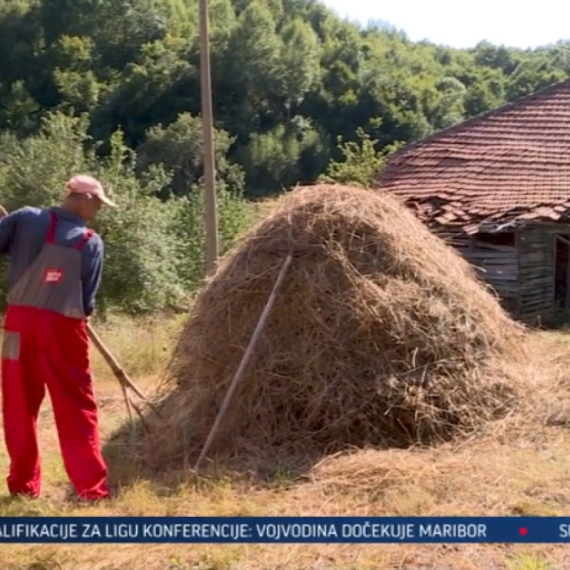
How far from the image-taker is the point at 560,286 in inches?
631

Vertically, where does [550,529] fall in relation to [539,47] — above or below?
below

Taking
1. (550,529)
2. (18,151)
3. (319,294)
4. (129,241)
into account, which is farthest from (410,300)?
(18,151)

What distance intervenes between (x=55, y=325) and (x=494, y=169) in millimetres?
13010

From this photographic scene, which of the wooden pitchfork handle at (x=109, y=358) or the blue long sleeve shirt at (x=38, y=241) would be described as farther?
the wooden pitchfork handle at (x=109, y=358)

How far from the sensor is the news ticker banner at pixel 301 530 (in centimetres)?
390

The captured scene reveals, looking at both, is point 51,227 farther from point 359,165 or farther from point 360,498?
point 359,165

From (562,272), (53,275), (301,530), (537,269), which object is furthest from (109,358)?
(562,272)

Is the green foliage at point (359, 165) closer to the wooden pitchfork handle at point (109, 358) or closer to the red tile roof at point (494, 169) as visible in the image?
the red tile roof at point (494, 169)

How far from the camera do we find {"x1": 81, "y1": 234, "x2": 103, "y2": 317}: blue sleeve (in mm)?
5493

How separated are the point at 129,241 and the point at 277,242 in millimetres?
14462

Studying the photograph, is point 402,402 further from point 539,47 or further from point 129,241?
point 539,47

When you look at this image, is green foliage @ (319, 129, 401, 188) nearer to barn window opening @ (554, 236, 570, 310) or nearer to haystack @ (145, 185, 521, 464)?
barn window opening @ (554, 236, 570, 310)

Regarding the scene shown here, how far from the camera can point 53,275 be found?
539 cm

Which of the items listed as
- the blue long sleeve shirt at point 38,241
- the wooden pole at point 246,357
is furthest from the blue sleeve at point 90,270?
the wooden pole at point 246,357
